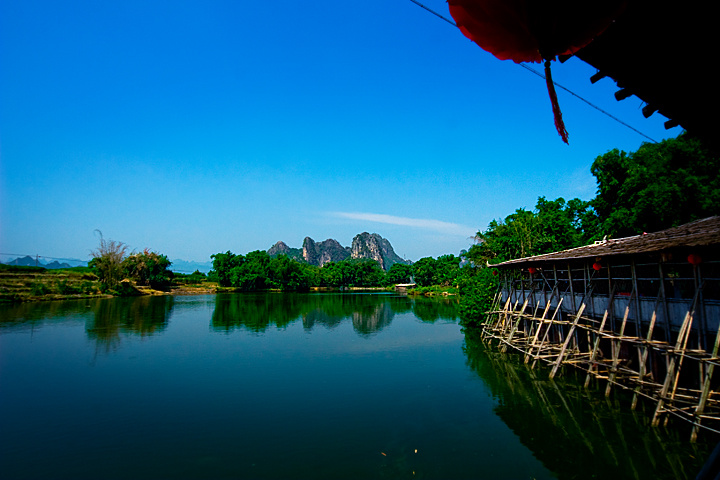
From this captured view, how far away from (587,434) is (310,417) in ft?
19.8

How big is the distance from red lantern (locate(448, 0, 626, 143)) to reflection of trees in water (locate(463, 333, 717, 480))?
7459 mm

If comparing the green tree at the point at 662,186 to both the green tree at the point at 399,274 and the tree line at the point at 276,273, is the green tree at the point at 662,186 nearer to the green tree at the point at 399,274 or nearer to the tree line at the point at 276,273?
the tree line at the point at 276,273

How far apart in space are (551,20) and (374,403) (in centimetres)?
1025

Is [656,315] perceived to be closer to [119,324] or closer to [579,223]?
[579,223]

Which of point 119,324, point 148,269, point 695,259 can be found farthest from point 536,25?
point 148,269

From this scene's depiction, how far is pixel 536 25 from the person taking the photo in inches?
52.2

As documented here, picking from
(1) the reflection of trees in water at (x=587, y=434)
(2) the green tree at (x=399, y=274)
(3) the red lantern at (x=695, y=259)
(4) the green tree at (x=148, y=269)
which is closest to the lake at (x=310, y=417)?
(1) the reflection of trees in water at (x=587, y=434)

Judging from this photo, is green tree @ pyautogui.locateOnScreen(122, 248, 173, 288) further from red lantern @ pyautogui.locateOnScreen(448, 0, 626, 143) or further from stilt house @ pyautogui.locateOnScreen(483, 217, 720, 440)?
red lantern @ pyautogui.locateOnScreen(448, 0, 626, 143)

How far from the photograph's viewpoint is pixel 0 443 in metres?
7.84

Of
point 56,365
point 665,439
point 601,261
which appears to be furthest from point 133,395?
point 601,261

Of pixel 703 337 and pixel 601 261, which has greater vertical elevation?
pixel 601 261

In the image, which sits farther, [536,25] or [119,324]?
[119,324]

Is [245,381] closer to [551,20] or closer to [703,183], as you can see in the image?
[551,20]

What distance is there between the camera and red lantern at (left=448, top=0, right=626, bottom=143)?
1.25m
